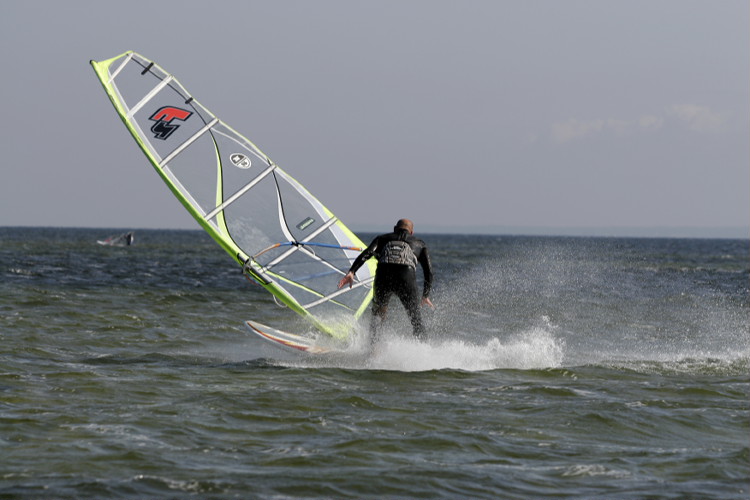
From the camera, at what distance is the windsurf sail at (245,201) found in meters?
9.48

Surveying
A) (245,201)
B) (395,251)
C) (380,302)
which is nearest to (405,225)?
(395,251)

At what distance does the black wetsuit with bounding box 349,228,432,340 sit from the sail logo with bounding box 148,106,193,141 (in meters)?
2.58

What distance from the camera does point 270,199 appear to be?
998cm

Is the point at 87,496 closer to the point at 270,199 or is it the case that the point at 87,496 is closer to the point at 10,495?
the point at 10,495

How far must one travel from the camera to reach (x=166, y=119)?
964cm

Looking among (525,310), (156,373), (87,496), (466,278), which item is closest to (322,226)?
(156,373)

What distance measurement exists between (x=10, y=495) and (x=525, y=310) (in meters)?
13.2

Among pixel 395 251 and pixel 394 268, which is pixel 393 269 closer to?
pixel 394 268

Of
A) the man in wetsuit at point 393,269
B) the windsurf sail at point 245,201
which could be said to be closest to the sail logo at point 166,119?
the windsurf sail at point 245,201

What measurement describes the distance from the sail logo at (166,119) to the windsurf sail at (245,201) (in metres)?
0.01

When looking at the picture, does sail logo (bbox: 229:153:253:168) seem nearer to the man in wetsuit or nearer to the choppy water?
the man in wetsuit

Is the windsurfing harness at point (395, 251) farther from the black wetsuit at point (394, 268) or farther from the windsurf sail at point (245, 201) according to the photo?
the windsurf sail at point (245, 201)

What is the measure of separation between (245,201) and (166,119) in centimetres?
121

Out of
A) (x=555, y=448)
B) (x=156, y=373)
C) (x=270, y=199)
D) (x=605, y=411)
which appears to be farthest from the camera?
(x=270, y=199)
